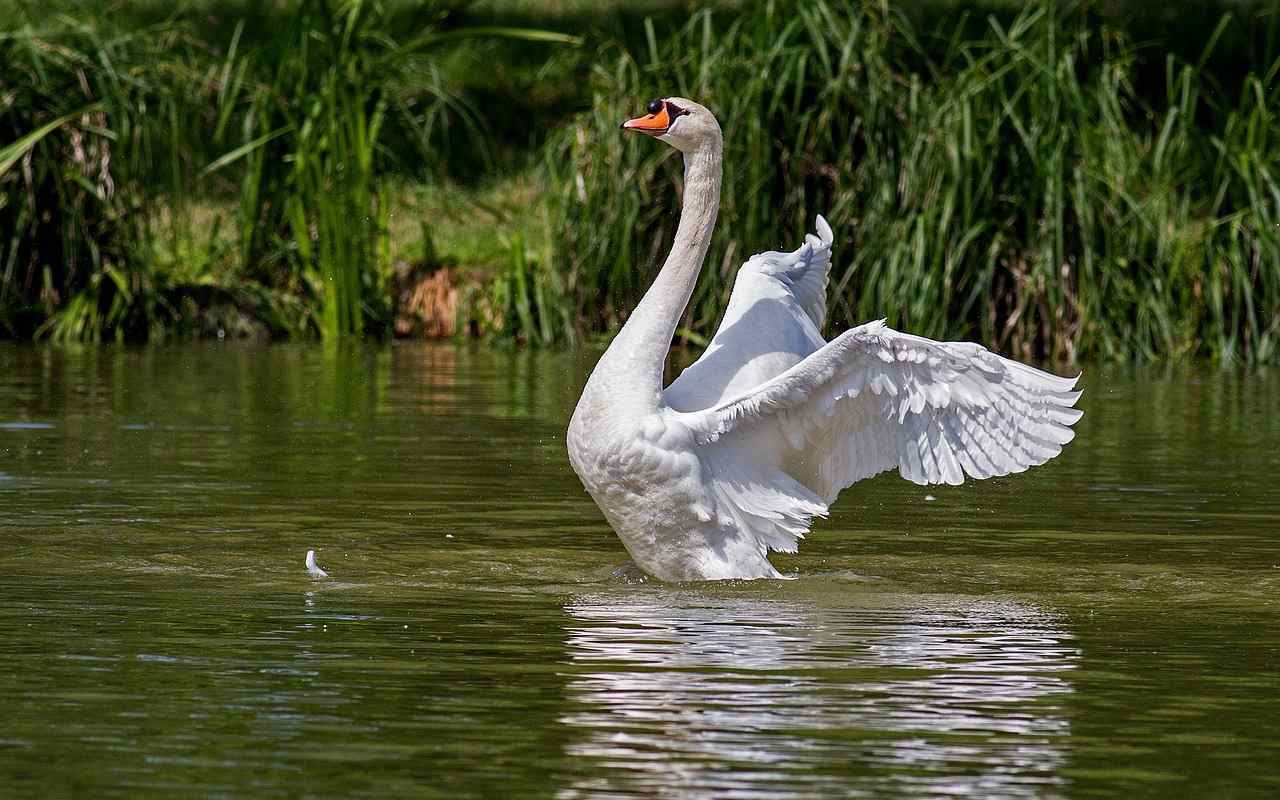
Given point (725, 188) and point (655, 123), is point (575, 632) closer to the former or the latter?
point (655, 123)

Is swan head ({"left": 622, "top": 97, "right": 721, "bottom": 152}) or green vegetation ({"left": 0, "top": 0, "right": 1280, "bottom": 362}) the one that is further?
green vegetation ({"left": 0, "top": 0, "right": 1280, "bottom": 362})

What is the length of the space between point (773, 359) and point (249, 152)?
10.3 meters

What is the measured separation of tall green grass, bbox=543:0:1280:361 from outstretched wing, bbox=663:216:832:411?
22.9ft

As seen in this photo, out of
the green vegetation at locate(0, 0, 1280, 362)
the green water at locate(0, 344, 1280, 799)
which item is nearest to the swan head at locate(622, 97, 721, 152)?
the green water at locate(0, 344, 1280, 799)

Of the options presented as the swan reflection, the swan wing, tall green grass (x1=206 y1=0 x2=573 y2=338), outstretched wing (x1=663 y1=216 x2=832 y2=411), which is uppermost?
tall green grass (x1=206 y1=0 x2=573 y2=338)

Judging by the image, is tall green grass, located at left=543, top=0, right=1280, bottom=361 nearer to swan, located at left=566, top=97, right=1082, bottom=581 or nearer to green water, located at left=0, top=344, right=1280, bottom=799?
green water, located at left=0, top=344, right=1280, bottom=799

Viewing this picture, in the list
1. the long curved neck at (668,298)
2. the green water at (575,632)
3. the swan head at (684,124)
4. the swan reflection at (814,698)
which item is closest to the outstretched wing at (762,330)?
the long curved neck at (668,298)

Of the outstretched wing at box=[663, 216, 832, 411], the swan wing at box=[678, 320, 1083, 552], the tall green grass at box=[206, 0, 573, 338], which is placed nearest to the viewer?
the swan wing at box=[678, 320, 1083, 552]

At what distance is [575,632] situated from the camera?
19.1 ft

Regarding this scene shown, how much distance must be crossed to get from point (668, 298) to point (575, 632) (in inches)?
64.8

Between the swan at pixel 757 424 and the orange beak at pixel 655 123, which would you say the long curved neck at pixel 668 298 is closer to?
the swan at pixel 757 424

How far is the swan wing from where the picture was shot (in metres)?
6.68

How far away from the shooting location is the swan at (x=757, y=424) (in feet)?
22.1

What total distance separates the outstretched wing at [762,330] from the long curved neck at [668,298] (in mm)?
139
